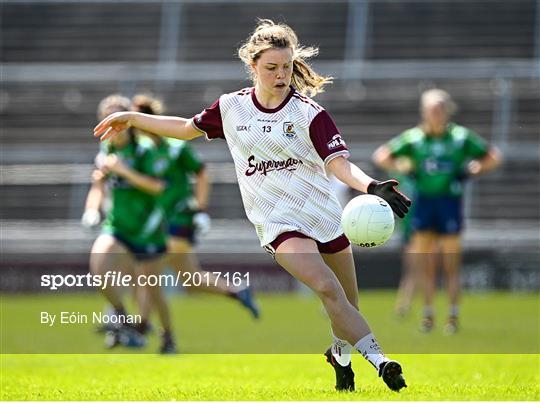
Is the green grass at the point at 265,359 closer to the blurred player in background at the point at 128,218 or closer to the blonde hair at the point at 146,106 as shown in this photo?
the blurred player in background at the point at 128,218

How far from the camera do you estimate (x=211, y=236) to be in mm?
20375

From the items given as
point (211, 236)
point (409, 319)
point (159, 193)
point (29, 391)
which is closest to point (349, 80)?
point (211, 236)

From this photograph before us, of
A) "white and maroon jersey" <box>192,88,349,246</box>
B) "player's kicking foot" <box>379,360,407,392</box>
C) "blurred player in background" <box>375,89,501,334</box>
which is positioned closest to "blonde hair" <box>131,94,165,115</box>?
"blurred player in background" <box>375,89,501,334</box>

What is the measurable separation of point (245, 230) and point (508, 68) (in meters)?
5.55

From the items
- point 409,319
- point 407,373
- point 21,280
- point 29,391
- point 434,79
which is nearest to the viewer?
Answer: point 29,391

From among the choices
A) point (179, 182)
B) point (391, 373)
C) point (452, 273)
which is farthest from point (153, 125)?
point (452, 273)

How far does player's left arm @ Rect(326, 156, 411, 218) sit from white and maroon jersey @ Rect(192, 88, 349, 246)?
66 mm

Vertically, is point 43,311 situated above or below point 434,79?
below

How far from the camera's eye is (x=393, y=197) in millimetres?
6273

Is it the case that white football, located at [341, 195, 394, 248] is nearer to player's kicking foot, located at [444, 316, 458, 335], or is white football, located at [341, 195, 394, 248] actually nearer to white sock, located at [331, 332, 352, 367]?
white sock, located at [331, 332, 352, 367]

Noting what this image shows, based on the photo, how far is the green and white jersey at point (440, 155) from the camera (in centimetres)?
1425

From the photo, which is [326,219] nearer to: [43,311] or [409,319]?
[409,319]

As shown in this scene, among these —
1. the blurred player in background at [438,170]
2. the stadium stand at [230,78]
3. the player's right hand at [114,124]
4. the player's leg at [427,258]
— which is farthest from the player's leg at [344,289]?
the stadium stand at [230,78]

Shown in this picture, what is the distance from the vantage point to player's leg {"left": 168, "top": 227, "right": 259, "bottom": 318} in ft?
38.6
